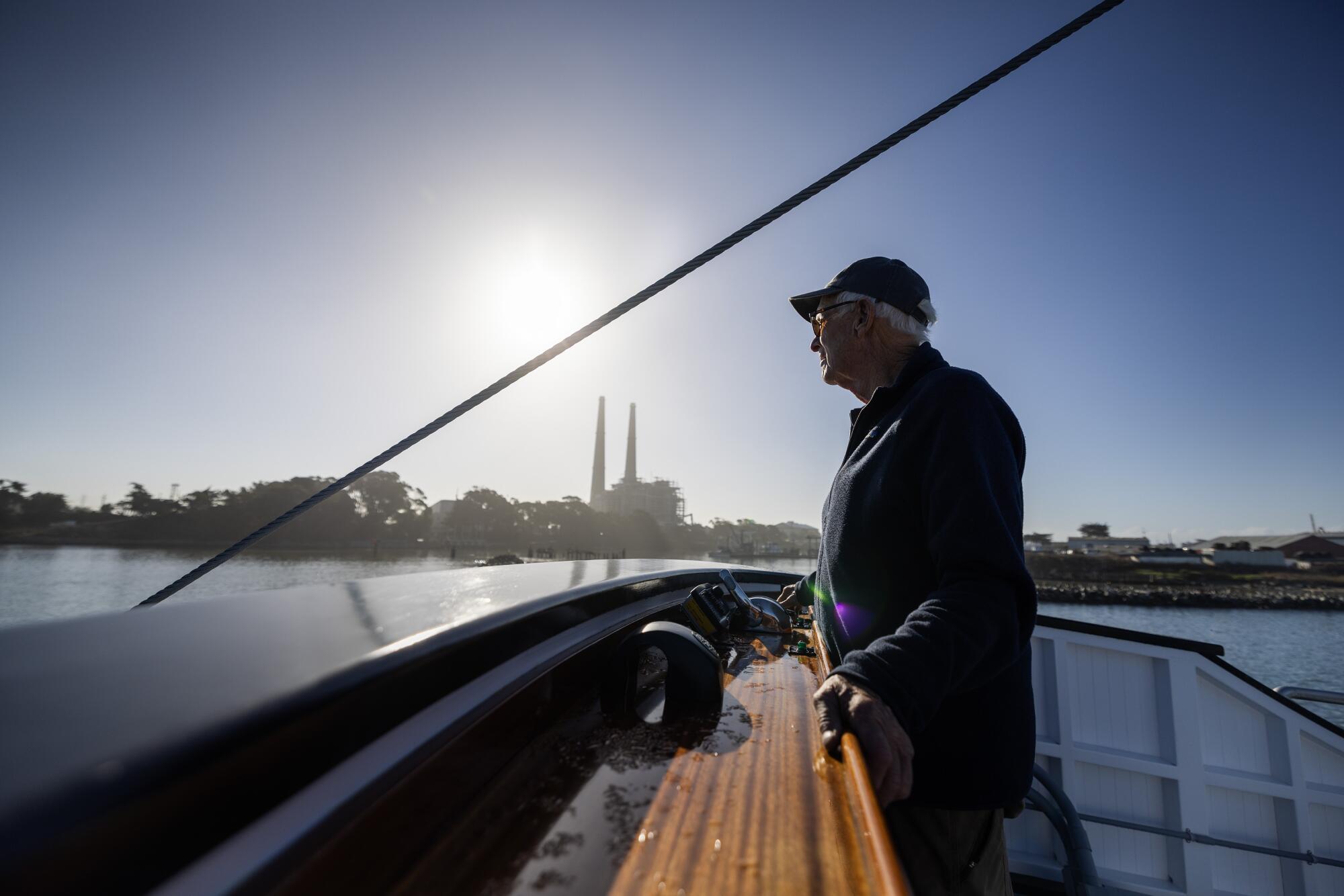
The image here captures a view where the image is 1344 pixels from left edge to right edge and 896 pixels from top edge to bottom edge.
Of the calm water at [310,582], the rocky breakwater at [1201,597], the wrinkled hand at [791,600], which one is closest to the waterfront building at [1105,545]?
the rocky breakwater at [1201,597]

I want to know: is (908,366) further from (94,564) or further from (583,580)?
(94,564)

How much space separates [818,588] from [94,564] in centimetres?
3709

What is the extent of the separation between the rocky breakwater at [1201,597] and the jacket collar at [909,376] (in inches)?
1664

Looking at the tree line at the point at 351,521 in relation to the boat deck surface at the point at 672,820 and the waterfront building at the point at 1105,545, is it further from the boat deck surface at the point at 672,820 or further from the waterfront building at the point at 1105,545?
the waterfront building at the point at 1105,545

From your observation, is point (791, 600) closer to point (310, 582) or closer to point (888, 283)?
point (888, 283)

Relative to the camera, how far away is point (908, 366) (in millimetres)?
1381

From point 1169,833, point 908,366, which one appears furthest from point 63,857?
point 1169,833

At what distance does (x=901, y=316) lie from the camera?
1522 mm

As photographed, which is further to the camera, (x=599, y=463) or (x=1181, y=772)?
(x=599, y=463)

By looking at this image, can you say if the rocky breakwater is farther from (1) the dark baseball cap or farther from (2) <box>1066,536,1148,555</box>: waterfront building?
(1) the dark baseball cap

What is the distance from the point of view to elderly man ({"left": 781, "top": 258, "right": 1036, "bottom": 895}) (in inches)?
31.4

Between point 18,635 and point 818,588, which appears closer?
point 18,635

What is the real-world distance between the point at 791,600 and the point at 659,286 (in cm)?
131

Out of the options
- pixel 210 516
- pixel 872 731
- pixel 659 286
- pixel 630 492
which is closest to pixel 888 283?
pixel 659 286
